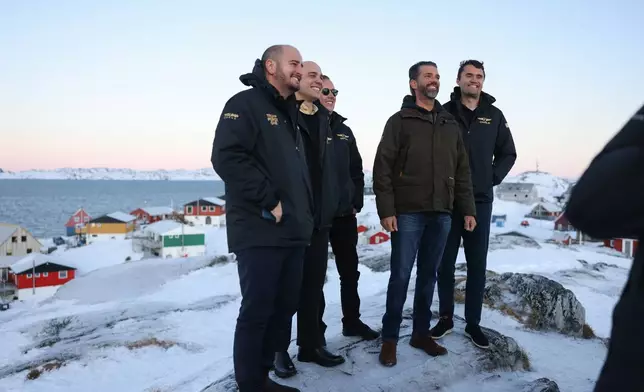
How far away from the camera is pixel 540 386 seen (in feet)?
15.9

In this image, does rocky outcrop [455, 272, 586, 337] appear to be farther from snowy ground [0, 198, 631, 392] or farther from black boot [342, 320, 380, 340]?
black boot [342, 320, 380, 340]

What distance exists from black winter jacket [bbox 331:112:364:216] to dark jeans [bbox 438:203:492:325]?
1.24 meters

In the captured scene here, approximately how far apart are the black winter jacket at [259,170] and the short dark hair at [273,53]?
120 mm

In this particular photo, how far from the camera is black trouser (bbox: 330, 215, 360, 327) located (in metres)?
5.56

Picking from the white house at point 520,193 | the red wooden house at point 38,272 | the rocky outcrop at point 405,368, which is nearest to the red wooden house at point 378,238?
the red wooden house at point 38,272

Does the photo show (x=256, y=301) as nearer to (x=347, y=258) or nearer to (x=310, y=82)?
(x=347, y=258)

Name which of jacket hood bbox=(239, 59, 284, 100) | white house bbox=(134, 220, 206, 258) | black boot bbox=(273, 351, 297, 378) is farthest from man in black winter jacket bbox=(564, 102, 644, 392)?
white house bbox=(134, 220, 206, 258)

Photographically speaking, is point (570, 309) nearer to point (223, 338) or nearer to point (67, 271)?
point (223, 338)

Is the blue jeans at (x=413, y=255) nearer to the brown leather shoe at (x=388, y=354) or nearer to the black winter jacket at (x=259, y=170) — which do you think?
the brown leather shoe at (x=388, y=354)

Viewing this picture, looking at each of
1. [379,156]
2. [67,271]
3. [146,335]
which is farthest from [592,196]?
[67,271]

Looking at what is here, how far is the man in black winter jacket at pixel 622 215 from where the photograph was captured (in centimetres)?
141

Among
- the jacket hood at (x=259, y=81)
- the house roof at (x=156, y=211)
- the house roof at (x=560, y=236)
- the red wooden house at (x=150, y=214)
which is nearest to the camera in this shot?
the jacket hood at (x=259, y=81)

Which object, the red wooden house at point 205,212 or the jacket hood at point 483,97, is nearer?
the jacket hood at point 483,97

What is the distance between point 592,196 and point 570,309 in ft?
25.8
